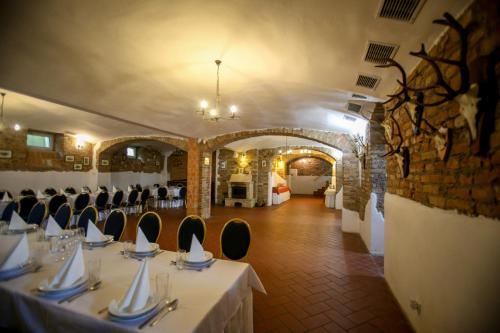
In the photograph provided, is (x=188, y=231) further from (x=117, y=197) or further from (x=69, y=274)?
(x=117, y=197)

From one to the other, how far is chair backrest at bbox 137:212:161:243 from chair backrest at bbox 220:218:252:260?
87 cm

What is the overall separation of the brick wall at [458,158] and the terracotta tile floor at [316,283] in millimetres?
1302

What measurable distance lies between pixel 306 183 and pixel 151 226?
14329 mm

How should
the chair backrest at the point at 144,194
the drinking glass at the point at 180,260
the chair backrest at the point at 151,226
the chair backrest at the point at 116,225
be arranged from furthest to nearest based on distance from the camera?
1. the chair backrest at the point at 144,194
2. the chair backrest at the point at 116,225
3. the chair backrest at the point at 151,226
4. the drinking glass at the point at 180,260

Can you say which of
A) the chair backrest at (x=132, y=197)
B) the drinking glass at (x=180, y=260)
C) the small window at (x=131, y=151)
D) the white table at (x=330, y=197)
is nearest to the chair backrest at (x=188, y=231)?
the drinking glass at (x=180, y=260)

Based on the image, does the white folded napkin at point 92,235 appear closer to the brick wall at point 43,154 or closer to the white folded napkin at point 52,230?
the white folded napkin at point 52,230

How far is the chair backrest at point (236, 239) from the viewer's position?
266 centimetres

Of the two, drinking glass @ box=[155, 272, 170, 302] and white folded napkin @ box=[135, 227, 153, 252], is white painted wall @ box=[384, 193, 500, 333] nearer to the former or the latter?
drinking glass @ box=[155, 272, 170, 302]

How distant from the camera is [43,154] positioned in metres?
7.41

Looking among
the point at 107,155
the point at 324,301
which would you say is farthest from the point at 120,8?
the point at 107,155

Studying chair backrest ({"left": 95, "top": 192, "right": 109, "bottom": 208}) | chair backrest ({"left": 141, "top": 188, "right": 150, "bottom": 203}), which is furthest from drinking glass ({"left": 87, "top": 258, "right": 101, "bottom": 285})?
chair backrest ({"left": 141, "top": 188, "right": 150, "bottom": 203})

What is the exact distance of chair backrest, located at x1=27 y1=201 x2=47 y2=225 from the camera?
3.64 m

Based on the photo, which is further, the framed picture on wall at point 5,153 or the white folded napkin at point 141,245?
the framed picture on wall at point 5,153

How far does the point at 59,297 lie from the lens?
4.52ft
